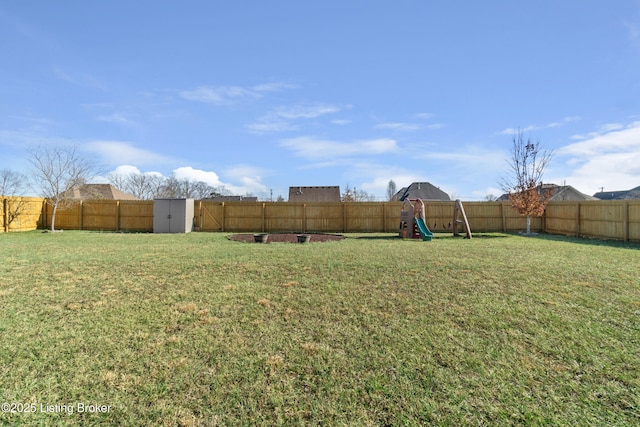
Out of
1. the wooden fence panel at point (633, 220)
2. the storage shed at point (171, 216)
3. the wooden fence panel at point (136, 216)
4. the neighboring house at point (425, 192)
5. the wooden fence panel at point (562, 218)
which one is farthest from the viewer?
the neighboring house at point (425, 192)

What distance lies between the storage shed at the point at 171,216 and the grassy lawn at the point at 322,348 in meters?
11.9

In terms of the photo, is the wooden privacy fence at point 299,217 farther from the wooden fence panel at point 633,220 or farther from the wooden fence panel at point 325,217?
the wooden fence panel at point 633,220

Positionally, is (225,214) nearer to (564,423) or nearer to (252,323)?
(252,323)

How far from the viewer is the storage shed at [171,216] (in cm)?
1792

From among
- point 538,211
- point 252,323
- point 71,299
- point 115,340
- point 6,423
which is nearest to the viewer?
point 6,423

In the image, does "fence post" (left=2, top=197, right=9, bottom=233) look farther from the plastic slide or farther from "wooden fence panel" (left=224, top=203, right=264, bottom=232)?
the plastic slide

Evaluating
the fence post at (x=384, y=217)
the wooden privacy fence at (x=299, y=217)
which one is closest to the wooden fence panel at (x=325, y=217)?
the wooden privacy fence at (x=299, y=217)

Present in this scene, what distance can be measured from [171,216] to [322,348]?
17.1 m

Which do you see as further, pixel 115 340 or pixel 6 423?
pixel 115 340

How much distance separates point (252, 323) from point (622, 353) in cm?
402

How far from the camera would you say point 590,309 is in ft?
14.3

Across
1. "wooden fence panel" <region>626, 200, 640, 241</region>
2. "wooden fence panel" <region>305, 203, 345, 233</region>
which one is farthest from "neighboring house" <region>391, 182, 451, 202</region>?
"wooden fence panel" <region>626, 200, 640, 241</region>

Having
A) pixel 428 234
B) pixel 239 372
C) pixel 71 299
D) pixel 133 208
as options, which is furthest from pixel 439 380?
pixel 133 208

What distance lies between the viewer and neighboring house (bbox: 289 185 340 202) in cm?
3434
